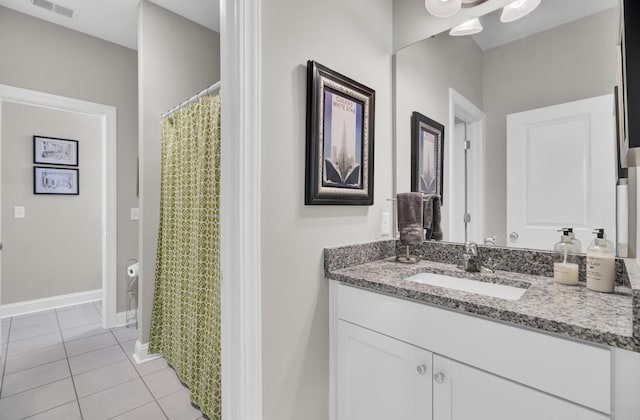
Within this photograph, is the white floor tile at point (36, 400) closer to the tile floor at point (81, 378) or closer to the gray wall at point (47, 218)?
the tile floor at point (81, 378)

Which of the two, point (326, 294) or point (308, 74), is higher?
point (308, 74)

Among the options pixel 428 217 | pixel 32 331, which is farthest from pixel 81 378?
pixel 428 217

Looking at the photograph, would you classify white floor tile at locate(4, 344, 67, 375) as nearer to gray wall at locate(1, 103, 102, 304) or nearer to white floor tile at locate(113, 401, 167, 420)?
A: white floor tile at locate(113, 401, 167, 420)

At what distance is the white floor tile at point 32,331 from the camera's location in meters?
2.67

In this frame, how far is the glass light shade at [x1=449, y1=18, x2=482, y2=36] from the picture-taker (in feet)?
4.67

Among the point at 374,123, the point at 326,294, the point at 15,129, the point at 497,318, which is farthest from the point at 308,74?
the point at 15,129

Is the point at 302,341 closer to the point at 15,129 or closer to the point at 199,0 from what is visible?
the point at 199,0

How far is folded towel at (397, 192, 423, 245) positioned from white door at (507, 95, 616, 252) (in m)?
0.39

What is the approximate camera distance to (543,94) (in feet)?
4.14

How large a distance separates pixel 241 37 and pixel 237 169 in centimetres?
47

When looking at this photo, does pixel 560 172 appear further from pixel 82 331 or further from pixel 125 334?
pixel 82 331

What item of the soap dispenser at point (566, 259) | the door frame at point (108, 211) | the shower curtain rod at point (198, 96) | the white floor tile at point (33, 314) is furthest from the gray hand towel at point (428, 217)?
the white floor tile at point (33, 314)

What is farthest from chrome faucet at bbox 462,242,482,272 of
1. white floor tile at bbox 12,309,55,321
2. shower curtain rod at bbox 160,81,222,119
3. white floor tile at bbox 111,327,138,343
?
white floor tile at bbox 12,309,55,321

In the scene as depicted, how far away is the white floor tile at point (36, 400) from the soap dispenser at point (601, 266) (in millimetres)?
2720
